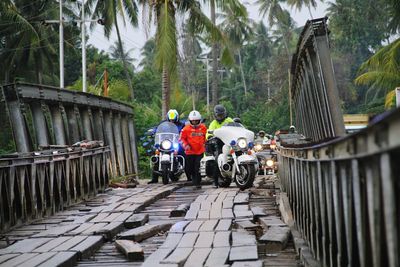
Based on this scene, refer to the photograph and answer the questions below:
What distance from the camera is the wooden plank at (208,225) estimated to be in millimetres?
7621

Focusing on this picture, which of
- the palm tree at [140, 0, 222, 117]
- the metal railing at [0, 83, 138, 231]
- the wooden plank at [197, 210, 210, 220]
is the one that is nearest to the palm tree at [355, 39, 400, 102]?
the palm tree at [140, 0, 222, 117]

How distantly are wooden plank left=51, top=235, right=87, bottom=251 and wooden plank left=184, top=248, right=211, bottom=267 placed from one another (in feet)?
4.19

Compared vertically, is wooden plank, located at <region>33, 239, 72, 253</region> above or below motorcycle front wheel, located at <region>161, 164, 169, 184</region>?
below

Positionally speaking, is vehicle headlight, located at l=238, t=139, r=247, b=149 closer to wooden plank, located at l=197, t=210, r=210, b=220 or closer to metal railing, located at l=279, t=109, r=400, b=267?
wooden plank, located at l=197, t=210, r=210, b=220

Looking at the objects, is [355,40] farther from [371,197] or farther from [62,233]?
[371,197]

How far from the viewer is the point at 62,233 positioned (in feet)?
25.4

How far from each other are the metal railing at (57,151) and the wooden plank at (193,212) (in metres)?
1.97

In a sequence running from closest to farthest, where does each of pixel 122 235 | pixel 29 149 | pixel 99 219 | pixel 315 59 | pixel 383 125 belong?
pixel 383 125 < pixel 122 235 < pixel 99 219 < pixel 315 59 < pixel 29 149

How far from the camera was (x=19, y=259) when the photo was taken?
6133mm

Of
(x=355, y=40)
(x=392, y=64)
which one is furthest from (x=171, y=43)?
(x=355, y=40)

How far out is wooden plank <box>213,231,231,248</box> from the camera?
6633 millimetres

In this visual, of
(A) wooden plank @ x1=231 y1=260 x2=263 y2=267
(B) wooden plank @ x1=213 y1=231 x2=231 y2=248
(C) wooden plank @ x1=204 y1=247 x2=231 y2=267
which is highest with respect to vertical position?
(B) wooden plank @ x1=213 y1=231 x2=231 y2=248

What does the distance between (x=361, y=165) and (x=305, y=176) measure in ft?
9.16

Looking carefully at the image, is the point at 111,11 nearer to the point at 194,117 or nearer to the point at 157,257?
the point at 194,117
